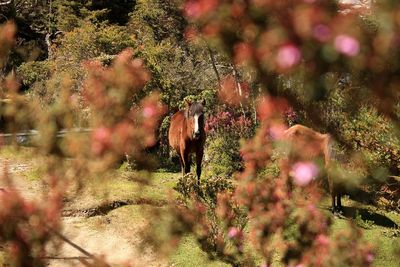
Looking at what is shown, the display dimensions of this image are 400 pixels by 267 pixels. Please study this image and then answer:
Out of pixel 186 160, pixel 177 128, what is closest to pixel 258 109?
pixel 186 160

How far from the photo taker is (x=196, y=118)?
863 centimetres

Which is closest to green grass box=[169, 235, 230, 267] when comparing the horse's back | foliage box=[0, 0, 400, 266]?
Answer: foliage box=[0, 0, 400, 266]

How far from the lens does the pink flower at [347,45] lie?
1311 mm

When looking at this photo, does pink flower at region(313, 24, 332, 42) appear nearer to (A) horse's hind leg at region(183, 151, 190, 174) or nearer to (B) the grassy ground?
(B) the grassy ground

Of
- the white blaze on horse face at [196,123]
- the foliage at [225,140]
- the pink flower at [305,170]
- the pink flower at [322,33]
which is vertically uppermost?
the pink flower at [322,33]

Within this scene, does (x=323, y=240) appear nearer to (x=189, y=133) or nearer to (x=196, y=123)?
(x=196, y=123)

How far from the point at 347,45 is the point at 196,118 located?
7.32 m

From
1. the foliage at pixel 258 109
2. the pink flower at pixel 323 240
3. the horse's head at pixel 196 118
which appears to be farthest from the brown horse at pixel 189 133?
the pink flower at pixel 323 240

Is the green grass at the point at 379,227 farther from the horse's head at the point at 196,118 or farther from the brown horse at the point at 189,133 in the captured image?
the horse's head at the point at 196,118

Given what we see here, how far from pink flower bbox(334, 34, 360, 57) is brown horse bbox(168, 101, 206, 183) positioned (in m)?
7.21

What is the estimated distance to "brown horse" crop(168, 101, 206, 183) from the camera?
8.65m

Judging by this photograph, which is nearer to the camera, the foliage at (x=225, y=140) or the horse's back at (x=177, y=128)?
the horse's back at (x=177, y=128)

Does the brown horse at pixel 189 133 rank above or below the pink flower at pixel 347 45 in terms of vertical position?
below

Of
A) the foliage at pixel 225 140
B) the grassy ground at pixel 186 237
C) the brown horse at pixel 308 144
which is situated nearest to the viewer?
the brown horse at pixel 308 144
